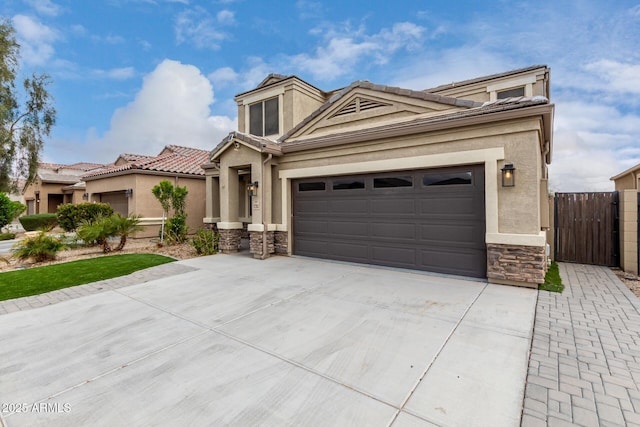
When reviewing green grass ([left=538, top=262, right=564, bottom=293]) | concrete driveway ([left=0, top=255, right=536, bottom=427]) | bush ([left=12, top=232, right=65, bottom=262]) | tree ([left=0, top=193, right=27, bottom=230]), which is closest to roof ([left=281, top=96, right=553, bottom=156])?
green grass ([left=538, top=262, right=564, bottom=293])

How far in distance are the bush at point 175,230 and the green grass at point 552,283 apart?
12.3 m

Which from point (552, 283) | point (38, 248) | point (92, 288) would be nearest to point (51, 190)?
point (38, 248)

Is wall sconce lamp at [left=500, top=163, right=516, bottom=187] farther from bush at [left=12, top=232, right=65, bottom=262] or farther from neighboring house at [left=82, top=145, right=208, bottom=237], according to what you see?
neighboring house at [left=82, top=145, right=208, bottom=237]

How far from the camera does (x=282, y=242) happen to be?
32.7 ft

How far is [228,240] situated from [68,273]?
14.7ft

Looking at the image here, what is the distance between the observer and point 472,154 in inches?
263

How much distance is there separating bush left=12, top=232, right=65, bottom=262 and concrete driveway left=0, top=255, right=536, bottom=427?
525 cm

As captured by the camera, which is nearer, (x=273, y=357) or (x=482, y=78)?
(x=273, y=357)

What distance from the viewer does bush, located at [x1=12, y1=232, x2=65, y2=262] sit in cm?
909

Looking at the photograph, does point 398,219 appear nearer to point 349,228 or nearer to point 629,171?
point 349,228

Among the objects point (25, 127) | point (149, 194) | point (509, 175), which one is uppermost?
point (25, 127)

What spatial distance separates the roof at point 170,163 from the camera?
15.0m

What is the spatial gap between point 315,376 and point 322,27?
1281cm

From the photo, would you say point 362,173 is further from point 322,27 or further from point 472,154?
point 322,27
